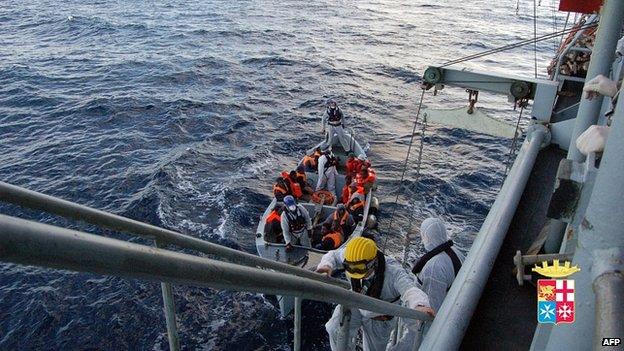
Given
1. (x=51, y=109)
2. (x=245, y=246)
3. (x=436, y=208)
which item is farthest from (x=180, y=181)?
(x=51, y=109)

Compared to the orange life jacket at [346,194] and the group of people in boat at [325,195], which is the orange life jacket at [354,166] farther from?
the orange life jacket at [346,194]

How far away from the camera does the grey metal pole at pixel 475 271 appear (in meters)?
4.24

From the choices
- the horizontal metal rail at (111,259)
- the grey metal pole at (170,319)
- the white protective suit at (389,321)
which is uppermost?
the horizontal metal rail at (111,259)

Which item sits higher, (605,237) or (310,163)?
(605,237)

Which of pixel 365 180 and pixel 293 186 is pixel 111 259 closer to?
pixel 293 186

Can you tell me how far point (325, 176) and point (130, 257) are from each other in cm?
1521

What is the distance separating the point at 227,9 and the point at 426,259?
5671 cm

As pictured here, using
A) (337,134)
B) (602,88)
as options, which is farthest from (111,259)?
(337,134)

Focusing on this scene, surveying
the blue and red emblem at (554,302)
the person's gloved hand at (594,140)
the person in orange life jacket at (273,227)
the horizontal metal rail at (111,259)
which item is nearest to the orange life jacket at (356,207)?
the person in orange life jacket at (273,227)

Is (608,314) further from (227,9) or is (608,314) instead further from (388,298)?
(227,9)

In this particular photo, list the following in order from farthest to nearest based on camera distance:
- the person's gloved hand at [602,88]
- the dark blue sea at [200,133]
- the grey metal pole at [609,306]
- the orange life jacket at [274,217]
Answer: the orange life jacket at [274,217] < the dark blue sea at [200,133] < the person's gloved hand at [602,88] < the grey metal pole at [609,306]

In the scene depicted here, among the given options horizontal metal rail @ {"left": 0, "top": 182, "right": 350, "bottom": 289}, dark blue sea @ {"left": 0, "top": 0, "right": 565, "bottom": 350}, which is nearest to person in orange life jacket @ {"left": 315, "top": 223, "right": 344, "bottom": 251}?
dark blue sea @ {"left": 0, "top": 0, "right": 565, "bottom": 350}

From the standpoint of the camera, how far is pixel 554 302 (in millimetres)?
2525

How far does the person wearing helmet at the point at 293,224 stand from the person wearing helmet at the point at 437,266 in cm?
679
